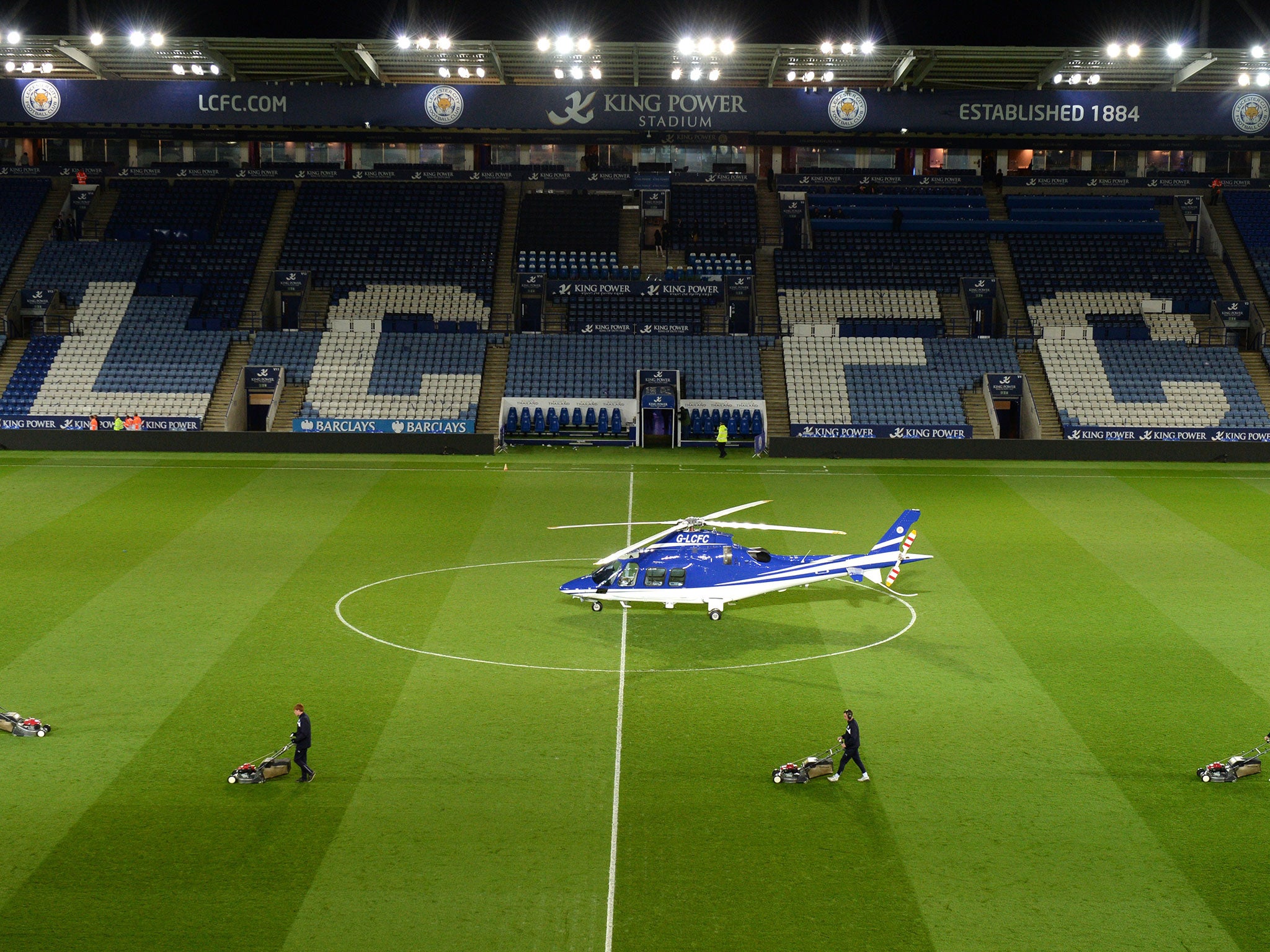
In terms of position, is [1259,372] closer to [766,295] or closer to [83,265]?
[766,295]

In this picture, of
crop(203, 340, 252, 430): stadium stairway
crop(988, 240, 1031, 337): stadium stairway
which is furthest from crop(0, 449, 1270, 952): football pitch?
crop(988, 240, 1031, 337): stadium stairway

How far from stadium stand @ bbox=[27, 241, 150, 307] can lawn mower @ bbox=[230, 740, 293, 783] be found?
149ft

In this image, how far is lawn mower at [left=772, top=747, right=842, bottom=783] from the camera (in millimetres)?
18328

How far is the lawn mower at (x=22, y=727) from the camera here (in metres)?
19.7

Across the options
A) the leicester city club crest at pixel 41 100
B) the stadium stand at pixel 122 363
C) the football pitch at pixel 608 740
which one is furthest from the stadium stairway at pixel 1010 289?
the leicester city club crest at pixel 41 100

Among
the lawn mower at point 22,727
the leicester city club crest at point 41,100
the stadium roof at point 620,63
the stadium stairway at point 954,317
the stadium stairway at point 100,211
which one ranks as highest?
the stadium roof at point 620,63

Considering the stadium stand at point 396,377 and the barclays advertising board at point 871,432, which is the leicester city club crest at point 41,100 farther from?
the barclays advertising board at point 871,432

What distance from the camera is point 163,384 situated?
52062mm

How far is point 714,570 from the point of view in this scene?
86.4ft

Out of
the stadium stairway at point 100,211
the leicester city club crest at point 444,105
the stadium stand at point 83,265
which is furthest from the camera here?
the stadium stairway at point 100,211

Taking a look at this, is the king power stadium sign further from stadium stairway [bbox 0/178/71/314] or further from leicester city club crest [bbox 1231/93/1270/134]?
stadium stairway [bbox 0/178/71/314]

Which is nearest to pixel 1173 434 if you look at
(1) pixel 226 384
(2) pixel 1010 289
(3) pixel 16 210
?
(2) pixel 1010 289

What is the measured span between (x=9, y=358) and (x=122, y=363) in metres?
5.37

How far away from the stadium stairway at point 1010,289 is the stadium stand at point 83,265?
135 ft
